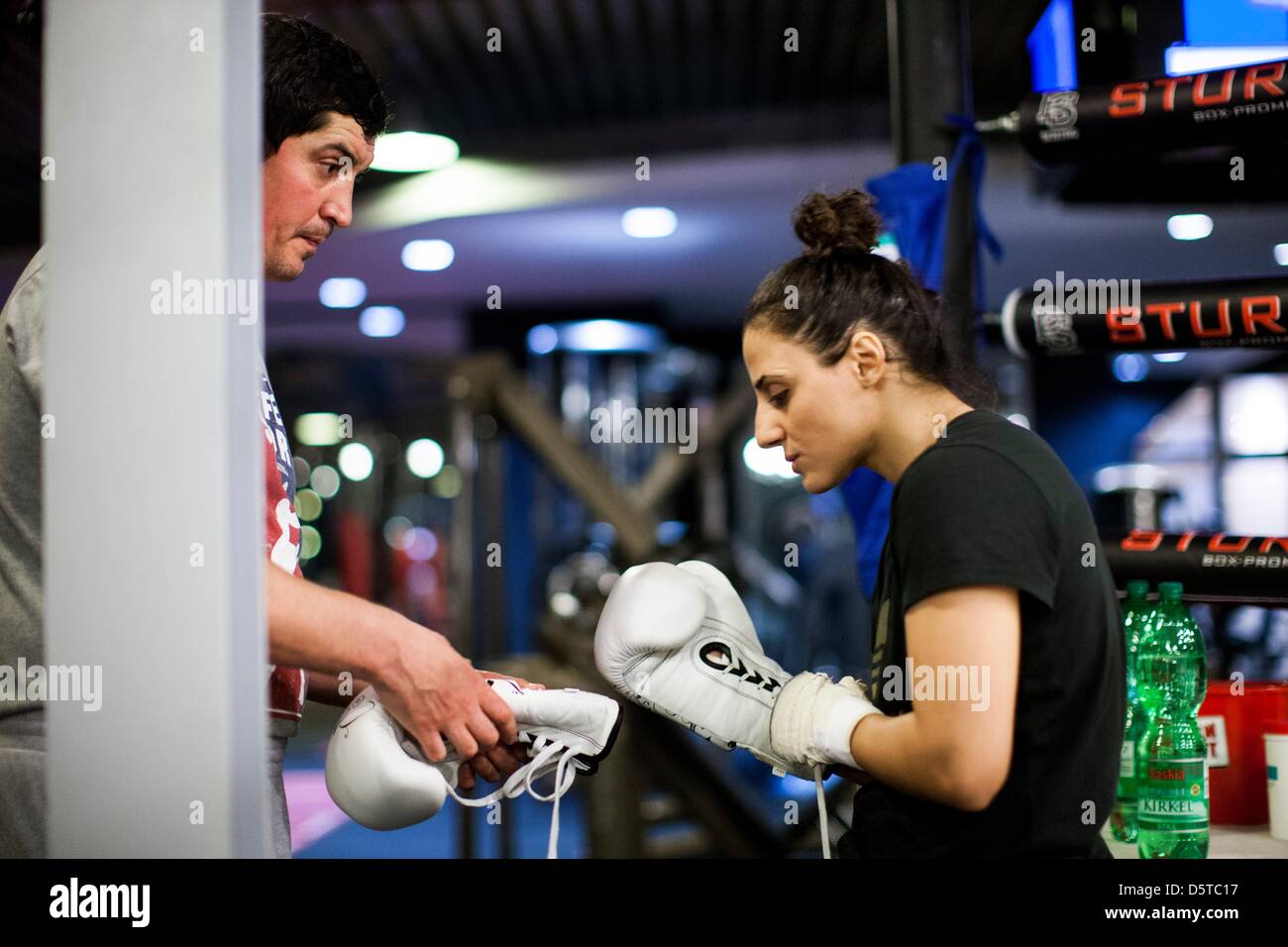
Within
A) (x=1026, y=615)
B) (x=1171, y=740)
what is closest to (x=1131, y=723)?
(x=1171, y=740)

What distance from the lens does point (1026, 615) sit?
141cm

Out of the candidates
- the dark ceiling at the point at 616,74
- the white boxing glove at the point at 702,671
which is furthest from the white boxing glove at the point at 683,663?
the dark ceiling at the point at 616,74

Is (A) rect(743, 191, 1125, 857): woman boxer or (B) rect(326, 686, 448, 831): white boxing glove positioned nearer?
(A) rect(743, 191, 1125, 857): woman boxer

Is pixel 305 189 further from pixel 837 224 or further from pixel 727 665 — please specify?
pixel 727 665

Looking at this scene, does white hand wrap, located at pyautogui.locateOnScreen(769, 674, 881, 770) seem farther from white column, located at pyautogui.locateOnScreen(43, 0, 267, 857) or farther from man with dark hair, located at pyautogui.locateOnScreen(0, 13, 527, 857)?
white column, located at pyautogui.locateOnScreen(43, 0, 267, 857)

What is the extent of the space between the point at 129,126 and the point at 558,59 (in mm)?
3925

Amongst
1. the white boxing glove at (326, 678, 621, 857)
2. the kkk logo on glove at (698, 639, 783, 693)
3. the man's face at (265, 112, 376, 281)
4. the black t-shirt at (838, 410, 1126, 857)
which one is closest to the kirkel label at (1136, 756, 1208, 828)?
the black t-shirt at (838, 410, 1126, 857)

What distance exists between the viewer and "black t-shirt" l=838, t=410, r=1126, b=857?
1355 millimetres

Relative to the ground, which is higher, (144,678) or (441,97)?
(441,97)

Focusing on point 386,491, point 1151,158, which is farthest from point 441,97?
point 386,491

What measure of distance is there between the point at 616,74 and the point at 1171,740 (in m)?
4.29

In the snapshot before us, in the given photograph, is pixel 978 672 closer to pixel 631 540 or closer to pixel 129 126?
pixel 129 126

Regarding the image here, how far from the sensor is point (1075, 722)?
4.69ft

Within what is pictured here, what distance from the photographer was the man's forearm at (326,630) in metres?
1.50
